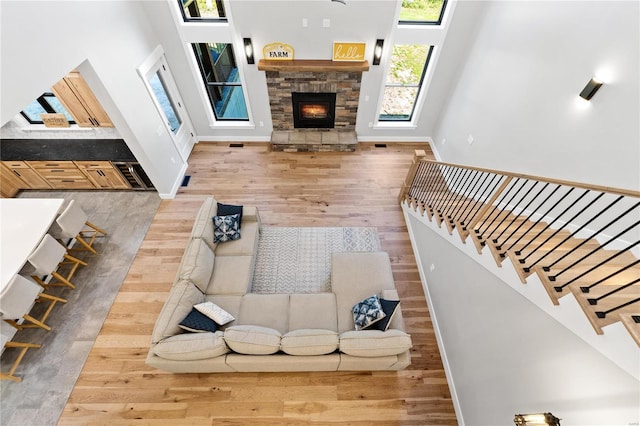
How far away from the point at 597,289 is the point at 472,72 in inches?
178

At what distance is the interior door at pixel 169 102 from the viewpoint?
5.09 m

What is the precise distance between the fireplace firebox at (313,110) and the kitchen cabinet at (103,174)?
3784mm

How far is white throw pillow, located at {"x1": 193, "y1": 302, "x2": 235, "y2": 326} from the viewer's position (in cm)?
347

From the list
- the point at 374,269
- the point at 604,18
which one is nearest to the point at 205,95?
the point at 374,269

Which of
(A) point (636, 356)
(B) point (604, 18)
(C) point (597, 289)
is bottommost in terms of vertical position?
(A) point (636, 356)

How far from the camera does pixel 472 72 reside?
5250 mm

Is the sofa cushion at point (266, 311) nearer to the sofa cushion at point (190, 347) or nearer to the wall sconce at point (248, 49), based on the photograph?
the sofa cushion at point (190, 347)

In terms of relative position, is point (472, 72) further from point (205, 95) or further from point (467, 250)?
point (205, 95)

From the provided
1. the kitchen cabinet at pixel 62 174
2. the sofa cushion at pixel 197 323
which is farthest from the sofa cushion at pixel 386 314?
the kitchen cabinet at pixel 62 174

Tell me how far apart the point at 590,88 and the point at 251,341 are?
4.56 metres

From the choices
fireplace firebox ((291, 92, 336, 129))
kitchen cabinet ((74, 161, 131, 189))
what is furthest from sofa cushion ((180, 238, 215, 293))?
fireplace firebox ((291, 92, 336, 129))

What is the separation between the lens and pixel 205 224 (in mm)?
4270

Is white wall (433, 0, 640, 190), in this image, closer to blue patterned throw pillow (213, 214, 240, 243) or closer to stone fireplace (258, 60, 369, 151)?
stone fireplace (258, 60, 369, 151)

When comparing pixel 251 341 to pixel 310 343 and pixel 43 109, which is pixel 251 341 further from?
pixel 43 109
